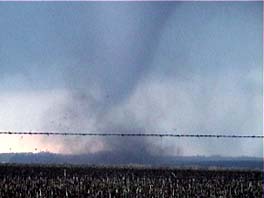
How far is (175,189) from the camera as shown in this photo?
161 ft

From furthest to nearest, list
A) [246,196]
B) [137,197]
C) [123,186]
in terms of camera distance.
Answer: [123,186], [246,196], [137,197]

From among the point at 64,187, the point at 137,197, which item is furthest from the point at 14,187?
the point at 137,197

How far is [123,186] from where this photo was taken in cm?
5003

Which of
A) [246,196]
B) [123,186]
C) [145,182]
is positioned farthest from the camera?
[145,182]

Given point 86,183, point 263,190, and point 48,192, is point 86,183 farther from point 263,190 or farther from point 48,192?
Result: point 263,190

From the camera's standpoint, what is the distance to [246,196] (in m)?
46.5

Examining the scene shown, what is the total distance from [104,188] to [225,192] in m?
10.4

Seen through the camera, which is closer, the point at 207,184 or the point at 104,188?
the point at 104,188

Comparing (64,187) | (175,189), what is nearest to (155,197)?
(175,189)

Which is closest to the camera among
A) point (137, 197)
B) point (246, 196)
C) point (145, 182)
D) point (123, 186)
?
point (137, 197)

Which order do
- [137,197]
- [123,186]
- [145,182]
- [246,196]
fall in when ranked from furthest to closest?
[145,182]
[123,186]
[246,196]
[137,197]

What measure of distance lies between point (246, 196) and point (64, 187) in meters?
15.3

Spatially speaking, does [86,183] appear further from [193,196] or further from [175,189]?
[193,196]

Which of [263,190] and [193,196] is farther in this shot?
[263,190]
